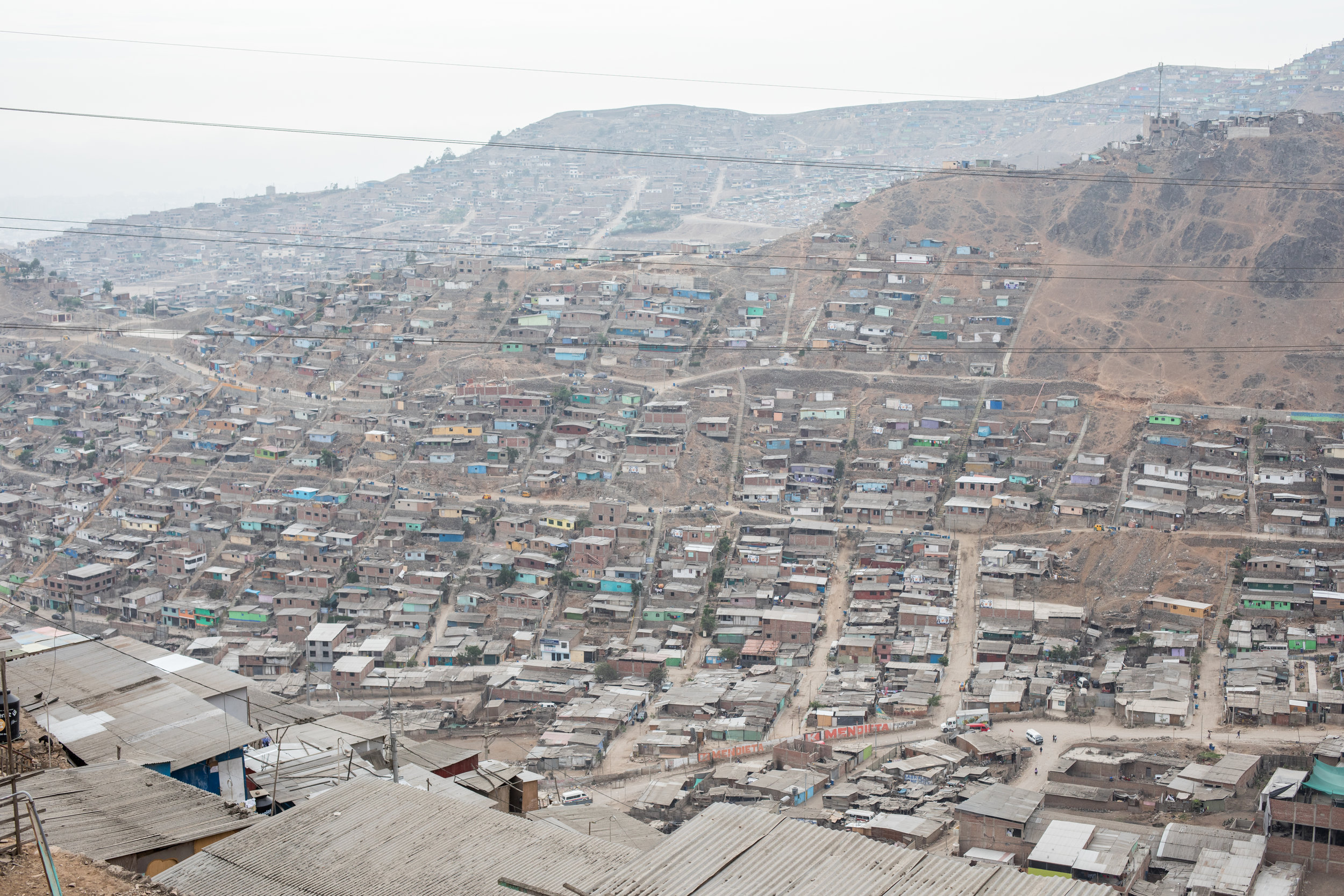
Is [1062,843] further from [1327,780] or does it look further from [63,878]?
[63,878]

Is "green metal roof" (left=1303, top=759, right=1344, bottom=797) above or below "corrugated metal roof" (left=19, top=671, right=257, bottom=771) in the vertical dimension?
below

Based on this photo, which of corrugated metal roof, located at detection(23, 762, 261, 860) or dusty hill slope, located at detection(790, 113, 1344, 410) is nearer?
corrugated metal roof, located at detection(23, 762, 261, 860)

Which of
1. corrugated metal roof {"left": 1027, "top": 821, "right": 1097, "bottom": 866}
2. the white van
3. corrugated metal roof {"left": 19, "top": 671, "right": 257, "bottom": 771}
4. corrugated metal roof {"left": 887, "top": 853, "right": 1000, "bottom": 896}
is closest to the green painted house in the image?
corrugated metal roof {"left": 1027, "top": 821, "right": 1097, "bottom": 866}

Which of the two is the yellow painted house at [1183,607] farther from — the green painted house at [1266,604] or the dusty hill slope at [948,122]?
the dusty hill slope at [948,122]

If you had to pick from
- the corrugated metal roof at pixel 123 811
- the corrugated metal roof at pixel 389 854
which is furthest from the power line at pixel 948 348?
the corrugated metal roof at pixel 389 854

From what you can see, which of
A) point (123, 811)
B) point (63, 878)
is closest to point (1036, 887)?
point (63, 878)

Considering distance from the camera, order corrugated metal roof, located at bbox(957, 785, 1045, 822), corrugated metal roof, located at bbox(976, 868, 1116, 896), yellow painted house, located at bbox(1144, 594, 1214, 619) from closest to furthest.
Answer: corrugated metal roof, located at bbox(976, 868, 1116, 896)
corrugated metal roof, located at bbox(957, 785, 1045, 822)
yellow painted house, located at bbox(1144, 594, 1214, 619)

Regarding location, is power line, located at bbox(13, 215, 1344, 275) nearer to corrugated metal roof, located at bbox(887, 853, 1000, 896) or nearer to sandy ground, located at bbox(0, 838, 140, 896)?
sandy ground, located at bbox(0, 838, 140, 896)
